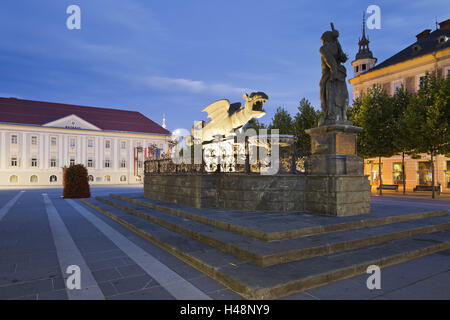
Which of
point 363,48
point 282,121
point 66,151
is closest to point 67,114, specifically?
point 66,151

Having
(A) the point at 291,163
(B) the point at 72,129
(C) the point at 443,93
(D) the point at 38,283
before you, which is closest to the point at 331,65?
(A) the point at 291,163

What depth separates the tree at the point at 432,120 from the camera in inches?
814

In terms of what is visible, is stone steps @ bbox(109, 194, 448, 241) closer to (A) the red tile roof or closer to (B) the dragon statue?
(B) the dragon statue

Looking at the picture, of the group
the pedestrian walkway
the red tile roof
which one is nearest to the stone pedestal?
the pedestrian walkway

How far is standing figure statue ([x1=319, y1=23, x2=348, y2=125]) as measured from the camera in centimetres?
835

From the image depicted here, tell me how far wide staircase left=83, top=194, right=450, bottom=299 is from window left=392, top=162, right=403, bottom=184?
29.6 metres

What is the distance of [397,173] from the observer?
3481 centimetres

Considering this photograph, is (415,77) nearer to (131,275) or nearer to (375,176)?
(375,176)

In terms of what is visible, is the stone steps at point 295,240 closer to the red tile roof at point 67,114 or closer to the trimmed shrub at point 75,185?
the trimmed shrub at point 75,185

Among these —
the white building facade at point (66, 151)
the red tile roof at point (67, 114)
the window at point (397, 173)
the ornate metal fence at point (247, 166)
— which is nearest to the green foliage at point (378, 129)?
the window at point (397, 173)

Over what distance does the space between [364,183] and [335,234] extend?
2.73 m

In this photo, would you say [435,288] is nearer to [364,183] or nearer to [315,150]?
[364,183]

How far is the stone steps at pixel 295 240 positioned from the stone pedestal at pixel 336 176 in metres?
0.99

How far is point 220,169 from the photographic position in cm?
1004
